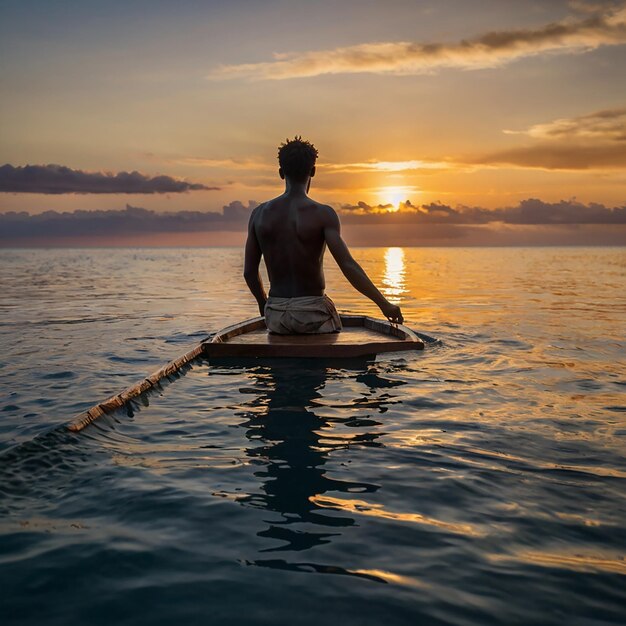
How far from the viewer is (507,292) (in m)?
25.8

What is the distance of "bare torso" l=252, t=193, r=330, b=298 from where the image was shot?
834 cm

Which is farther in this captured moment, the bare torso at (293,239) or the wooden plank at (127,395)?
the bare torso at (293,239)

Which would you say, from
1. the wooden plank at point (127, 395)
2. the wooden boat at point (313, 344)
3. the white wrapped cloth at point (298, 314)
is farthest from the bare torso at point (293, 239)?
the wooden plank at point (127, 395)

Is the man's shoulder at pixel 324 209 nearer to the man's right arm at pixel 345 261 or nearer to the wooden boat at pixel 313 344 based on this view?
the man's right arm at pixel 345 261

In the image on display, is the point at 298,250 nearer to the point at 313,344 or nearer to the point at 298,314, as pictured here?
the point at 298,314

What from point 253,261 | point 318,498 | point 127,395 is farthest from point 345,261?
point 318,498

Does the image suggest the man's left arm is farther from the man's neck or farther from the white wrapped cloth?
the man's neck

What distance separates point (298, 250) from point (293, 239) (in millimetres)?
183

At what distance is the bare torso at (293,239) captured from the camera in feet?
27.4

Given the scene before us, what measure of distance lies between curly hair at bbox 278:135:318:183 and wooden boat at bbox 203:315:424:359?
90.5 inches

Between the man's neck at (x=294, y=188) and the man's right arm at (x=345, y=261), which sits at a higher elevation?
the man's neck at (x=294, y=188)

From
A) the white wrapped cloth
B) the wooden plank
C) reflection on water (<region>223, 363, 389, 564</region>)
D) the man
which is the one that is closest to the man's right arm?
the man

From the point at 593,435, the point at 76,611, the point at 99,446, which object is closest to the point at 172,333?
the point at 99,446

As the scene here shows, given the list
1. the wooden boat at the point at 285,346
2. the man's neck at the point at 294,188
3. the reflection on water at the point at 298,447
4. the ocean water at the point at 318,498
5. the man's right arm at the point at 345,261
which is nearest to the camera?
the ocean water at the point at 318,498
